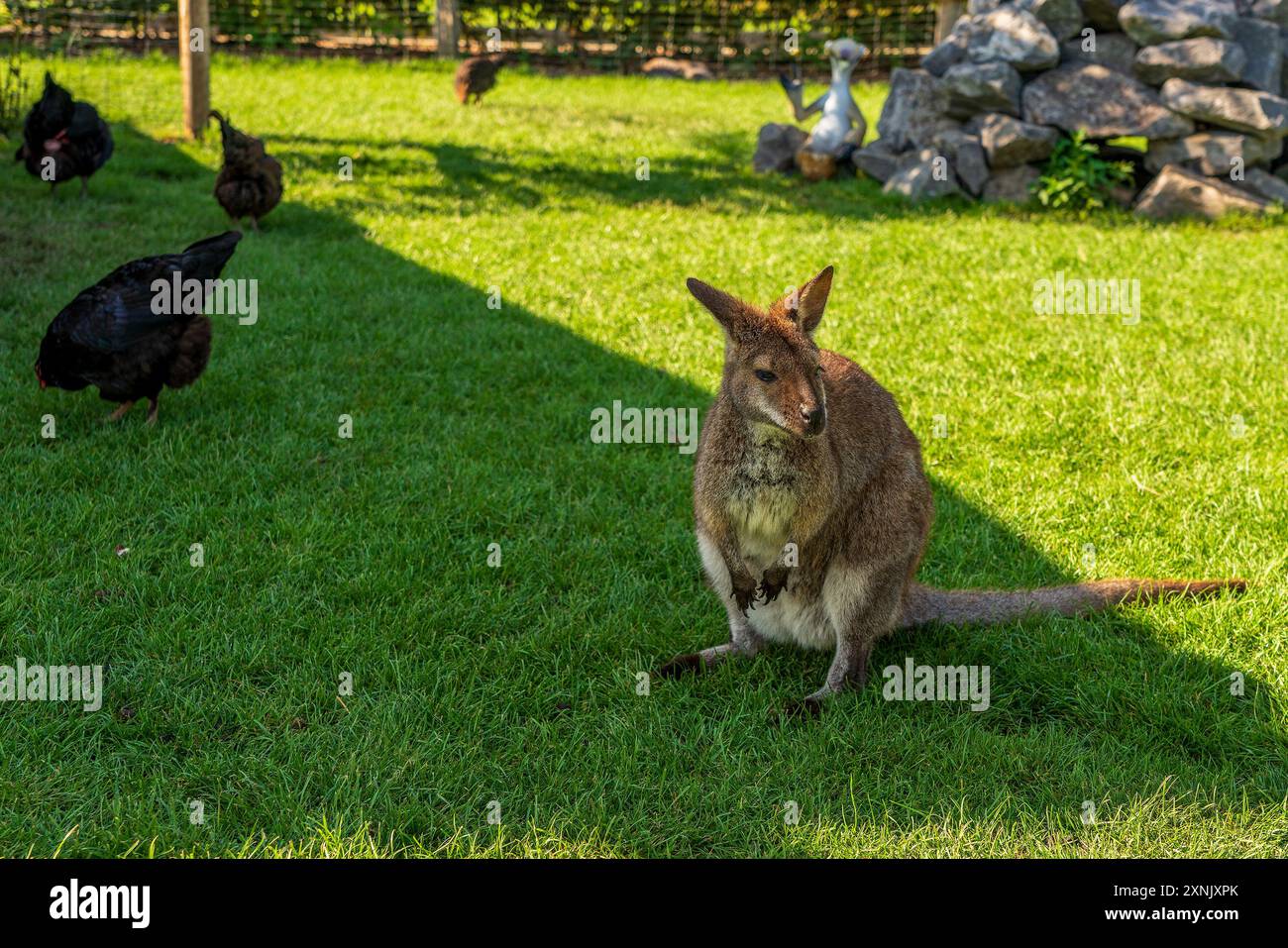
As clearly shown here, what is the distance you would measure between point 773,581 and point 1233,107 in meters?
9.96

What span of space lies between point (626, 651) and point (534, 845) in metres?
1.15

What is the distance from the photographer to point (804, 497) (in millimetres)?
3680

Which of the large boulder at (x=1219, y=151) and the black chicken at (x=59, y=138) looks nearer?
the black chicken at (x=59, y=138)

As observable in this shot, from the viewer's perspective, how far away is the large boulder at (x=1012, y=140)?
37.9 ft

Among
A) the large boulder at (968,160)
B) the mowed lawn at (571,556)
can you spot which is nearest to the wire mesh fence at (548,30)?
the large boulder at (968,160)

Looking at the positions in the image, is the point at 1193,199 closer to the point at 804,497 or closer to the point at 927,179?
the point at 927,179

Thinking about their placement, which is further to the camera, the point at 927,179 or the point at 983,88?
the point at 927,179

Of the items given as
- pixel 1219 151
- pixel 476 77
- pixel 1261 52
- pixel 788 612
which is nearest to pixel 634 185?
pixel 476 77

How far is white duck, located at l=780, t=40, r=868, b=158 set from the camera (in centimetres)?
1284

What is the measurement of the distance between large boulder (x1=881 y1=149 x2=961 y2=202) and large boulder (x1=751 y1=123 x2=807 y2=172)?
5.05ft

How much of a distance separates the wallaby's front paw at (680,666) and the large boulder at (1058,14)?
10429 millimetres

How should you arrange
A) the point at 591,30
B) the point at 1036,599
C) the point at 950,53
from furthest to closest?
the point at 591,30 → the point at 950,53 → the point at 1036,599

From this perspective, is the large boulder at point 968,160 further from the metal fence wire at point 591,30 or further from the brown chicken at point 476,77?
the metal fence wire at point 591,30
